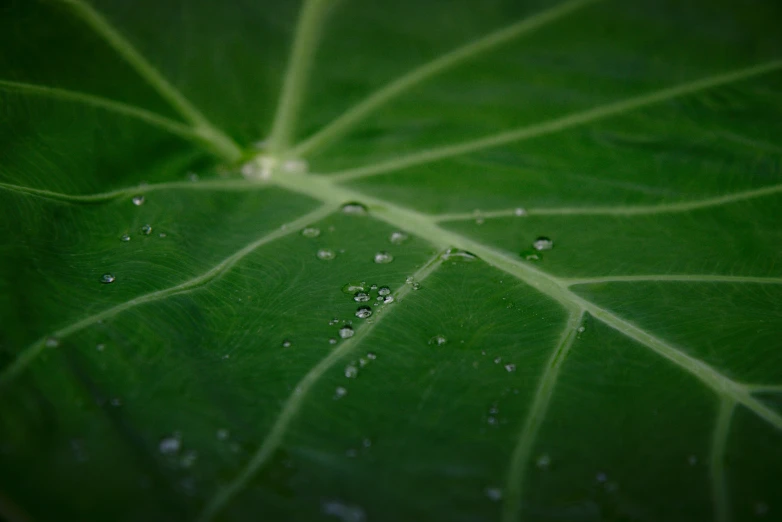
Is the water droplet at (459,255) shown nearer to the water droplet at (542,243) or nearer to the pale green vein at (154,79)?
the water droplet at (542,243)

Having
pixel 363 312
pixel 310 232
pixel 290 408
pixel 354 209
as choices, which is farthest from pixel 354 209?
pixel 290 408

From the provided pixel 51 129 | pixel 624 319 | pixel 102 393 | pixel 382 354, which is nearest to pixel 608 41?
pixel 624 319

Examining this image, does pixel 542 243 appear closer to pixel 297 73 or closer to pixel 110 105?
pixel 297 73

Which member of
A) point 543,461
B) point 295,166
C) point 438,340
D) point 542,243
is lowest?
point 543,461

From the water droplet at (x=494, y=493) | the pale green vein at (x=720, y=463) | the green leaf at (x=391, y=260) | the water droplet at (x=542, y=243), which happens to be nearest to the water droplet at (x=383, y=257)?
the green leaf at (x=391, y=260)

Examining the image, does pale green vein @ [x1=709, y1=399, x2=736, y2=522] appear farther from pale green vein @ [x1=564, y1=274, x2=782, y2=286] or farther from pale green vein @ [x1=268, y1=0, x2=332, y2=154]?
pale green vein @ [x1=268, y1=0, x2=332, y2=154]

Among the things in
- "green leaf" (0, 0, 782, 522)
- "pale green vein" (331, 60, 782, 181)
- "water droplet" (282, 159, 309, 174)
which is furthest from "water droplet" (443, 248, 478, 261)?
"water droplet" (282, 159, 309, 174)
